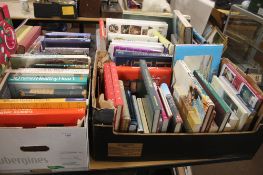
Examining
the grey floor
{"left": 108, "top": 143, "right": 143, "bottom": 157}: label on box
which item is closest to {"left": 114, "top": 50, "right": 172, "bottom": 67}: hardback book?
{"left": 108, "top": 143, "right": 143, "bottom": 157}: label on box

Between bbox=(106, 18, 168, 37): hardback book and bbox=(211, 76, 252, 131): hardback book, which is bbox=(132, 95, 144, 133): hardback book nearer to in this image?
bbox=(211, 76, 252, 131): hardback book

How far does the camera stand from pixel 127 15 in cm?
140

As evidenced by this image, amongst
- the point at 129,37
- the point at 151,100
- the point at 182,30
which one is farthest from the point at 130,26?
the point at 151,100

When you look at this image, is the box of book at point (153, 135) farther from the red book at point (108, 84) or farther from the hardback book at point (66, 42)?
the hardback book at point (66, 42)

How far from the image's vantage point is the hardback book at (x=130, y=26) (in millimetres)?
1227

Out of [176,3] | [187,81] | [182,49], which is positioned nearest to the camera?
[187,81]

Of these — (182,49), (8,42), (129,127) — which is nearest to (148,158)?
(129,127)

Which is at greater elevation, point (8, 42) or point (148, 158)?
point (8, 42)

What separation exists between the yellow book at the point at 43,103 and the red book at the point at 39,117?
0.04 feet

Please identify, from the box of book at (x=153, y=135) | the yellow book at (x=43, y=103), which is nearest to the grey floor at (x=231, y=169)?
the box of book at (x=153, y=135)

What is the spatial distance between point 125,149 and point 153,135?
0.10 m

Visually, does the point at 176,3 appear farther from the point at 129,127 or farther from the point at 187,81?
the point at 129,127

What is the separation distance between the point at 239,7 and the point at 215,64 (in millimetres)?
1853

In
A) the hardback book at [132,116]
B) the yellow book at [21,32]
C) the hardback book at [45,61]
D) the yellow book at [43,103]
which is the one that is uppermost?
the hardback book at [45,61]
